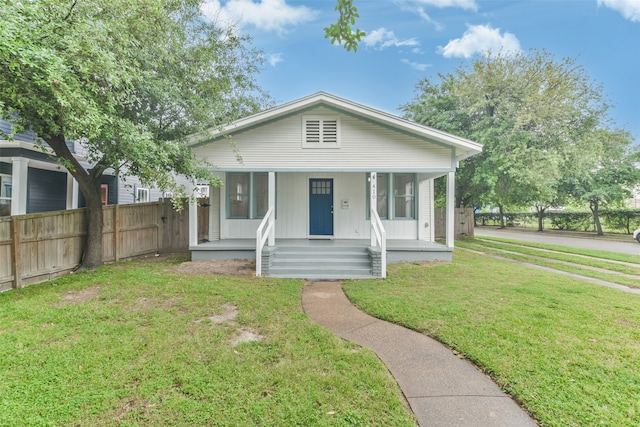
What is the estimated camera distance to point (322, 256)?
7.72 metres

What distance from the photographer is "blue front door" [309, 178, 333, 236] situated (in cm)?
994

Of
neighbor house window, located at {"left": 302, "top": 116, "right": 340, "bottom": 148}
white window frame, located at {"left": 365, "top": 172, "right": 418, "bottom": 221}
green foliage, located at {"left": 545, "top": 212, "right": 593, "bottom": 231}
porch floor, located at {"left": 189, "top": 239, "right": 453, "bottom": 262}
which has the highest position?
neighbor house window, located at {"left": 302, "top": 116, "right": 340, "bottom": 148}

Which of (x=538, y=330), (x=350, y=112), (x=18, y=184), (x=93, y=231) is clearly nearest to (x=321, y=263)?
(x=350, y=112)

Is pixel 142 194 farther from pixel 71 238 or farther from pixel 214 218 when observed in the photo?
pixel 71 238

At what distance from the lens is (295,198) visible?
32.6 feet

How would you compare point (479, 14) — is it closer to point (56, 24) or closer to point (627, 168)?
point (56, 24)

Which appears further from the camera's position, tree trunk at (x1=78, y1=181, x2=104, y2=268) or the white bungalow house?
the white bungalow house

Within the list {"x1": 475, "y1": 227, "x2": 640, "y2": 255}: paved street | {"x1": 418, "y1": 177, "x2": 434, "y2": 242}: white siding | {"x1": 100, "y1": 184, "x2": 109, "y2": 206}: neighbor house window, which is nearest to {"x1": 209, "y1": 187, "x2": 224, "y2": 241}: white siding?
{"x1": 100, "y1": 184, "x2": 109, "y2": 206}: neighbor house window

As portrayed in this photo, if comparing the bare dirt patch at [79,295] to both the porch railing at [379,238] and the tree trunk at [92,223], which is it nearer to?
the tree trunk at [92,223]

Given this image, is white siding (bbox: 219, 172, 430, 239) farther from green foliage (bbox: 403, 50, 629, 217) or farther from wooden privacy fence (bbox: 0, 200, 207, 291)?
green foliage (bbox: 403, 50, 629, 217)

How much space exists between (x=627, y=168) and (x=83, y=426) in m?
26.7

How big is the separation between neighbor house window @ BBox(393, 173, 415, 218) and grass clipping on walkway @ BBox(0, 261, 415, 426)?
6096 mm

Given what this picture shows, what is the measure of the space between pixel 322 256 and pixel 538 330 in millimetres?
4827

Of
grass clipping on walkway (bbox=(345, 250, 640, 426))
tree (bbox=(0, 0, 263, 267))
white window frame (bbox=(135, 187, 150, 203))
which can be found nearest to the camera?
grass clipping on walkway (bbox=(345, 250, 640, 426))
